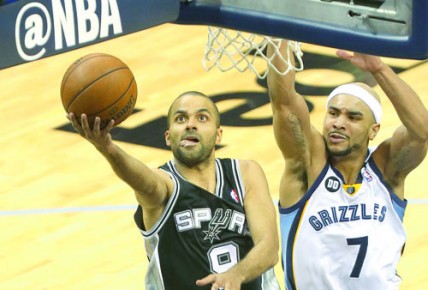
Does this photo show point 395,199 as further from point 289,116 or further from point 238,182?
point 238,182

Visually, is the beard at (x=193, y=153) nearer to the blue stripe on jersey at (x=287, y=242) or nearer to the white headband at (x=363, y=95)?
the blue stripe on jersey at (x=287, y=242)

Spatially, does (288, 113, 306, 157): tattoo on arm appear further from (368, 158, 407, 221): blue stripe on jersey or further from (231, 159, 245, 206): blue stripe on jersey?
(368, 158, 407, 221): blue stripe on jersey

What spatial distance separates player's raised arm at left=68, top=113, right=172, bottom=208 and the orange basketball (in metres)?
0.04

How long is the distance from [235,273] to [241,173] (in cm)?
61

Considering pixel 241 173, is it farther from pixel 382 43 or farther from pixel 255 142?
pixel 255 142

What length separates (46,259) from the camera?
777 cm

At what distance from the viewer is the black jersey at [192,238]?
5.49 metres

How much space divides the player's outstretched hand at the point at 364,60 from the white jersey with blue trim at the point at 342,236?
86cm

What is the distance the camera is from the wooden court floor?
7660 millimetres

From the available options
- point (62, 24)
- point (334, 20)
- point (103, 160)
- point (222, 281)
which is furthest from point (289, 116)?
point (103, 160)

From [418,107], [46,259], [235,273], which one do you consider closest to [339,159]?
[418,107]

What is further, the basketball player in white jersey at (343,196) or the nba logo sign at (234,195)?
the basketball player in white jersey at (343,196)

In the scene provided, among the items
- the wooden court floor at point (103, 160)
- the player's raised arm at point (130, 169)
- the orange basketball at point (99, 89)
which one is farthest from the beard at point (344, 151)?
the wooden court floor at point (103, 160)

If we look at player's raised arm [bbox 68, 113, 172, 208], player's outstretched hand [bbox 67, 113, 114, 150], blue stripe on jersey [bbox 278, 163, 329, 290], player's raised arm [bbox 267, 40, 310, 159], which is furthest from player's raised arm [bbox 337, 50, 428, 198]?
player's outstretched hand [bbox 67, 113, 114, 150]
